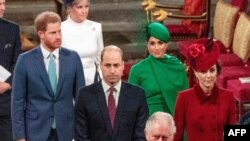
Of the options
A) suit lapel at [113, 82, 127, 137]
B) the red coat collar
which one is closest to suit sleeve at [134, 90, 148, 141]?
suit lapel at [113, 82, 127, 137]

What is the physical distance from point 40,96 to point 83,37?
955 millimetres

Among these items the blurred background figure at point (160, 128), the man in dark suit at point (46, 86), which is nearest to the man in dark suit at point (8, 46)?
the man in dark suit at point (46, 86)

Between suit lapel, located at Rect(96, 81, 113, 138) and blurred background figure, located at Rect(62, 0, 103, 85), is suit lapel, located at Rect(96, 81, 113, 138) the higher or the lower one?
the lower one

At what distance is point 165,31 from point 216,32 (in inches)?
137

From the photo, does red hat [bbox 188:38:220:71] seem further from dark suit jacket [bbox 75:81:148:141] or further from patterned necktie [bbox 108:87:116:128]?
patterned necktie [bbox 108:87:116:128]

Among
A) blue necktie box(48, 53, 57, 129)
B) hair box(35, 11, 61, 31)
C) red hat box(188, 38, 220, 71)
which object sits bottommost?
blue necktie box(48, 53, 57, 129)

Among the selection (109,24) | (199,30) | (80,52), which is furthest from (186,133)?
(109,24)

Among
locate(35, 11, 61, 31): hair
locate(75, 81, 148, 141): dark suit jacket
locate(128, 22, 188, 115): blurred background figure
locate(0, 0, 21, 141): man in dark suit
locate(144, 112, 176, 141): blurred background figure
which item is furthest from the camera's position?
locate(0, 0, 21, 141): man in dark suit

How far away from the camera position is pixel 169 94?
18.6 feet

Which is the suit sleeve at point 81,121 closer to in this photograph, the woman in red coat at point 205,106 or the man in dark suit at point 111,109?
the man in dark suit at point 111,109

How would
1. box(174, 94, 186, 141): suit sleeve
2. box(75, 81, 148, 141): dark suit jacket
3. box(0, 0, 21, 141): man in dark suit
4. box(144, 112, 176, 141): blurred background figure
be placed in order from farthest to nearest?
box(0, 0, 21, 141): man in dark suit
box(174, 94, 186, 141): suit sleeve
box(75, 81, 148, 141): dark suit jacket
box(144, 112, 176, 141): blurred background figure

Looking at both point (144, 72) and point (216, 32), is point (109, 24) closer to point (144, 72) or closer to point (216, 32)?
point (216, 32)

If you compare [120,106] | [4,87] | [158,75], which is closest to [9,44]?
[4,87]

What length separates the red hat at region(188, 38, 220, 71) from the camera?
195 inches
